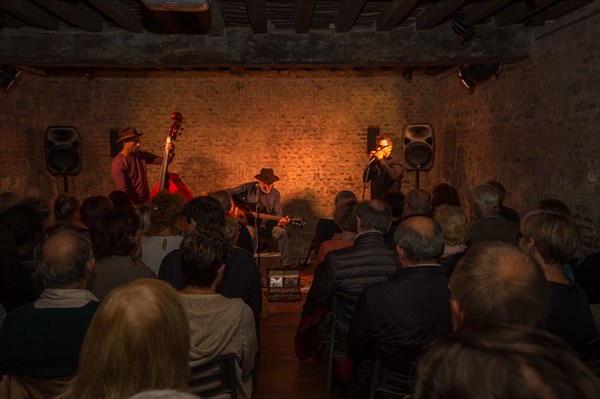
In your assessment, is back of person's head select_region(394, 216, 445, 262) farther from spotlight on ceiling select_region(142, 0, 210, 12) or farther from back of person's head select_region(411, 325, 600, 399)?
spotlight on ceiling select_region(142, 0, 210, 12)

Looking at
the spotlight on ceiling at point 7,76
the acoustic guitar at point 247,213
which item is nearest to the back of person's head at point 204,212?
the acoustic guitar at point 247,213

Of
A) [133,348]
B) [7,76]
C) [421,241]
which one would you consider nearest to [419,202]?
[421,241]

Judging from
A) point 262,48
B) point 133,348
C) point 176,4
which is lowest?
point 133,348

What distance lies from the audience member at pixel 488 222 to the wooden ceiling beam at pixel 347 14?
1930 mm

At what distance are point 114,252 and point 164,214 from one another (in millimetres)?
859

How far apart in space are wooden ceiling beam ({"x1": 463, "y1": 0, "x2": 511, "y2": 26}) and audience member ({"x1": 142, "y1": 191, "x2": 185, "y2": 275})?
11.0 ft

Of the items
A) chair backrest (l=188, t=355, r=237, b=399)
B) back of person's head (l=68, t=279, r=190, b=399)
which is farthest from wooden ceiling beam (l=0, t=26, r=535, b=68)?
back of person's head (l=68, t=279, r=190, b=399)

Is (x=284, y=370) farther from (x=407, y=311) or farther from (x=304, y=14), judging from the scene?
(x=304, y=14)

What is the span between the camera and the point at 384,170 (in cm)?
Result: 767

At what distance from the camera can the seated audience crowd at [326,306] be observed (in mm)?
844

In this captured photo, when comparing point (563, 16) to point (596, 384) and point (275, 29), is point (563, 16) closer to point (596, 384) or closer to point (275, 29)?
point (275, 29)

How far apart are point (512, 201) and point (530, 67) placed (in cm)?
165

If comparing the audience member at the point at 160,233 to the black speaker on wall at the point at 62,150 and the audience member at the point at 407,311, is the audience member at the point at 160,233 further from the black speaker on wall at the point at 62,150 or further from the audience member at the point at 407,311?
the black speaker on wall at the point at 62,150

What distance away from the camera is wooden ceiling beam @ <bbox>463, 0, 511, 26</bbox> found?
4.53 metres
